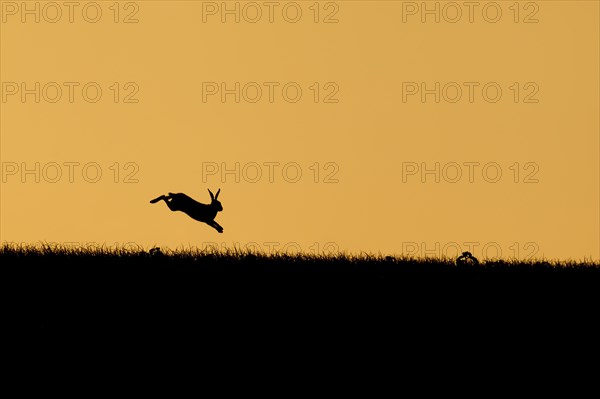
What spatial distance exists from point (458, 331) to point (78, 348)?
4193 millimetres

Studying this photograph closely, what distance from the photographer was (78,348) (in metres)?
12.3

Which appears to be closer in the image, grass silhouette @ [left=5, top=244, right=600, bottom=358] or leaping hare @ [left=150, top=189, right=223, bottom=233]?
grass silhouette @ [left=5, top=244, right=600, bottom=358]

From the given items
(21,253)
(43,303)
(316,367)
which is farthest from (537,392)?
(21,253)

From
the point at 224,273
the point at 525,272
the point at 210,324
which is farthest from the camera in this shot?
the point at 525,272

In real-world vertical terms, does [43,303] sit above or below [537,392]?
above

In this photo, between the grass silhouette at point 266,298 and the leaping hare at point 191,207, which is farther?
the leaping hare at point 191,207

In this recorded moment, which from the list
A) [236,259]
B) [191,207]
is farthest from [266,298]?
[191,207]

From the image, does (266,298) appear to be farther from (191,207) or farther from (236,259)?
(191,207)

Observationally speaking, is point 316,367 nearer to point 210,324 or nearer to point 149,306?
point 210,324

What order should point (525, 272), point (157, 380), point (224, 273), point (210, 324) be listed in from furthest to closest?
point (525, 272) < point (224, 273) < point (210, 324) < point (157, 380)

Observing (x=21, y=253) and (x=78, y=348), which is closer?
(x=78, y=348)

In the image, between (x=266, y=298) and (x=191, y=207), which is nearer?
(x=266, y=298)

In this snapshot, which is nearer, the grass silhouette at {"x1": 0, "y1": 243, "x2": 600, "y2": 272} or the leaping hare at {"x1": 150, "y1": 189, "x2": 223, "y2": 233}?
the grass silhouette at {"x1": 0, "y1": 243, "x2": 600, "y2": 272}

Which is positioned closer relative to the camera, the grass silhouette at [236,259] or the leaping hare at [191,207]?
the grass silhouette at [236,259]
